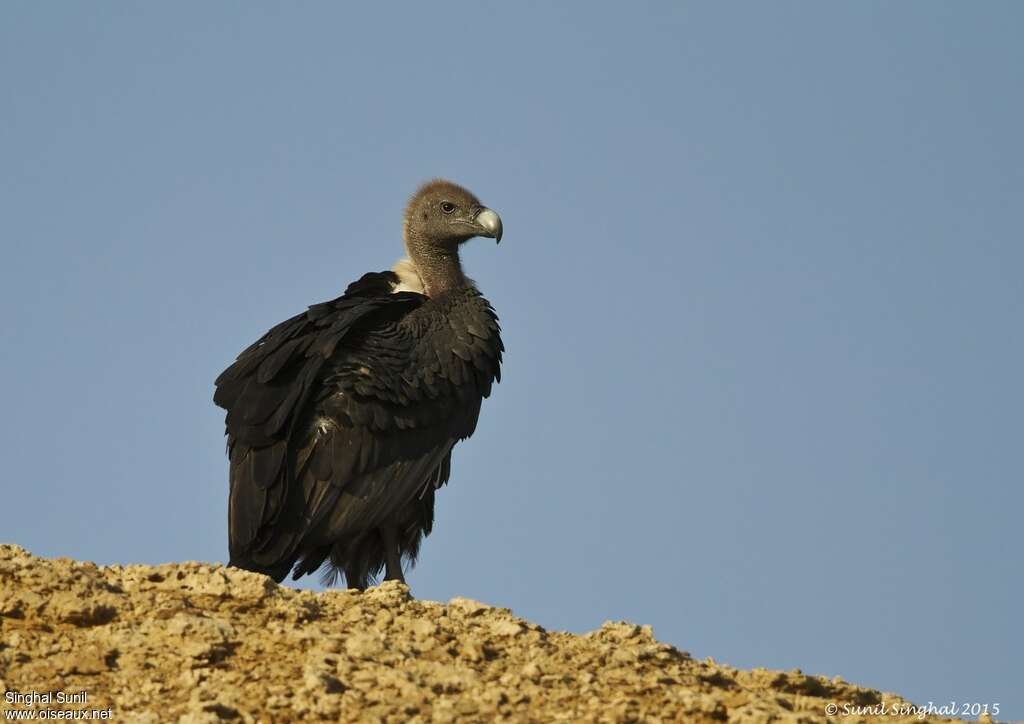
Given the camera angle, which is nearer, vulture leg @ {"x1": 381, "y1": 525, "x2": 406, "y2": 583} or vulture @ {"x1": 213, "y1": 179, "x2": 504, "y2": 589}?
vulture @ {"x1": 213, "y1": 179, "x2": 504, "y2": 589}

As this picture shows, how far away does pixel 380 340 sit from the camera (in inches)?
453

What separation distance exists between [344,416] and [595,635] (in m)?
3.60

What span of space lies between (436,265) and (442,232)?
0.27 metres

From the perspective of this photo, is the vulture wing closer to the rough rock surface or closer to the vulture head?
the vulture head

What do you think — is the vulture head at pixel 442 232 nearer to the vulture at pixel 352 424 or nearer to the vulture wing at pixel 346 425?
the vulture at pixel 352 424

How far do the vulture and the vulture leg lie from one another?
1cm

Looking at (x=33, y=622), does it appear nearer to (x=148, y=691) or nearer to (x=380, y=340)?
(x=148, y=691)

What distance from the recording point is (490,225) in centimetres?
1338

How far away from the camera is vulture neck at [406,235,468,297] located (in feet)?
43.2

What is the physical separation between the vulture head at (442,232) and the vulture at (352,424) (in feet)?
2.64

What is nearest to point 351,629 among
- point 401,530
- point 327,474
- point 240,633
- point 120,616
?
point 240,633

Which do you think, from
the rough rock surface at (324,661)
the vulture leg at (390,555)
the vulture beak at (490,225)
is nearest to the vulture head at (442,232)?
the vulture beak at (490,225)

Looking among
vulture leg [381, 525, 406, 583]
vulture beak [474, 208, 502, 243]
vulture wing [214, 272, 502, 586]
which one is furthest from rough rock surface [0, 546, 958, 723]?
vulture beak [474, 208, 502, 243]

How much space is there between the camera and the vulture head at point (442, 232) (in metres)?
13.3
